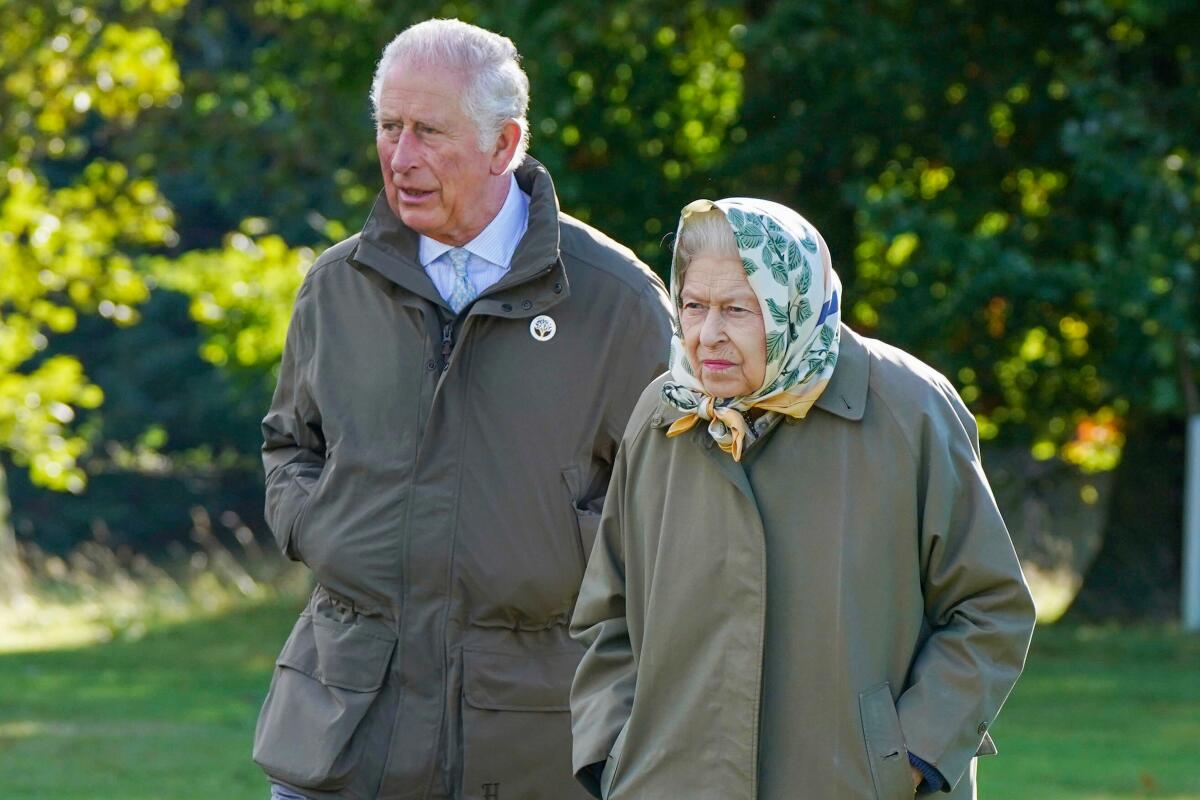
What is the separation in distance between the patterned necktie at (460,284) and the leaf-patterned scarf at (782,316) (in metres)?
0.94

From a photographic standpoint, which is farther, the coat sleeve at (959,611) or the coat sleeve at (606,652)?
the coat sleeve at (606,652)

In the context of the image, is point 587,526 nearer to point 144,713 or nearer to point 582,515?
point 582,515

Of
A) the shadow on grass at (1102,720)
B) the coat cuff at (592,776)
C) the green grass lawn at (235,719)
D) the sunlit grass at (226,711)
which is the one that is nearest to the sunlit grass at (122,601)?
the sunlit grass at (226,711)

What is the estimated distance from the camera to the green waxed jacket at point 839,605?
297 centimetres

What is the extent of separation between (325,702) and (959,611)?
1333 millimetres

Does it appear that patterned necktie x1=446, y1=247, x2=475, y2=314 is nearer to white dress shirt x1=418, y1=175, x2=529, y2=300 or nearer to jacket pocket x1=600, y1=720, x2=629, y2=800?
white dress shirt x1=418, y1=175, x2=529, y2=300

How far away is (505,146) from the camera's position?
3.96 meters

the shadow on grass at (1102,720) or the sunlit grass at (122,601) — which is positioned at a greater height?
the shadow on grass at (1102,720)

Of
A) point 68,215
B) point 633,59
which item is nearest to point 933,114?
point 633,59

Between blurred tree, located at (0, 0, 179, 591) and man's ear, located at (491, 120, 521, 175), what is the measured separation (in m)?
10.7

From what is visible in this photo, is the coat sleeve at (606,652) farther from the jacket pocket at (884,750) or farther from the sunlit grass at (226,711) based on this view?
the sunlit grass at (226,711)

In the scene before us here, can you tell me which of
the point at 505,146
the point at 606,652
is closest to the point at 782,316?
the point at 606,652

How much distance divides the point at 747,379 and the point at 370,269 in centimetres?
112

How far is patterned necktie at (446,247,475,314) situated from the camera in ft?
12.8
